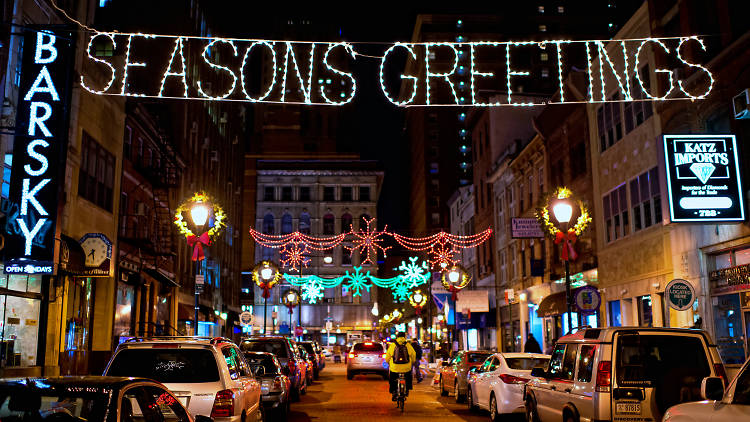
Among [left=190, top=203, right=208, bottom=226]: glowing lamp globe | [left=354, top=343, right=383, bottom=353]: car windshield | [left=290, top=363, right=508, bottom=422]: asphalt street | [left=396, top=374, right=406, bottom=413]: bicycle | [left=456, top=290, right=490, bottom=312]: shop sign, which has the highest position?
[left=190, top=203, right=208, bottom=226]: glowing lamp globe

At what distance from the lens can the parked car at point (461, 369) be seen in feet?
67.2

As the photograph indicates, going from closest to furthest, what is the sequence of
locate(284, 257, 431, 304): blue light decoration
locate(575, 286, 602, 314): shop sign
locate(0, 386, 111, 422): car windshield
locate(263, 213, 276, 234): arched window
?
locate(0, 386, 111, 422): car windshield
locate(575, 286, 602, 314): shop sign
locate(284, 257, 431, 304): blue light decoration
locate(263, 213, 276, 234): arched window

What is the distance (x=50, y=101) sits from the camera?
18.3 metres

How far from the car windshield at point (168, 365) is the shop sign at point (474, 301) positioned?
114 ft

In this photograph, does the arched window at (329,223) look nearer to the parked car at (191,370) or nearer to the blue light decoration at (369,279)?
the blue light decoration at (369,279)

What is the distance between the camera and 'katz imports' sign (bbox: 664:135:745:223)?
17.8 meters

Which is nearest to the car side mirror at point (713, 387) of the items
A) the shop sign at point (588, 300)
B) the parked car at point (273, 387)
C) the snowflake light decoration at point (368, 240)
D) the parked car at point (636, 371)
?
the parked car at point (636, 371)

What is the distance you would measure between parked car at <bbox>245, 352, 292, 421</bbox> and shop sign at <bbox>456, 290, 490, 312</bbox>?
28.0 metres

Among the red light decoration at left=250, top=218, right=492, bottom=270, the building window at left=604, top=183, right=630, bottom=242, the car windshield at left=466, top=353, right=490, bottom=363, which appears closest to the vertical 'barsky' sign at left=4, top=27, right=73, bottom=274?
the car windshield at left=466, top=353, right=490, bottom=363

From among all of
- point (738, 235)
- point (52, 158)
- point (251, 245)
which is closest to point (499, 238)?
point (738, 235)

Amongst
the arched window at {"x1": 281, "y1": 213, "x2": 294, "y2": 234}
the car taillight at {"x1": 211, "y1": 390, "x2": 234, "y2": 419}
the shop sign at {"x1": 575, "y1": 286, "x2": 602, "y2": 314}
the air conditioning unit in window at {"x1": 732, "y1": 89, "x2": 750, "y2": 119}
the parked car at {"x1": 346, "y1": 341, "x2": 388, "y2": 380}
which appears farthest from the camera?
the arched window at {"x1": 281, "y1": 213, "x2": 294, "y2": 234}

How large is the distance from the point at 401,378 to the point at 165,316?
73.3 ft

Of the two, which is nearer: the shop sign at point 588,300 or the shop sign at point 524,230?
the shop sign at point 588,300

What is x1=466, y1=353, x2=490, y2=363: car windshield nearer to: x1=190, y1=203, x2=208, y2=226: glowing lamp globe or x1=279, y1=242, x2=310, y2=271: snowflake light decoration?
x1=190, y1=203, x2=208, y2=226: glowing lamp globe
